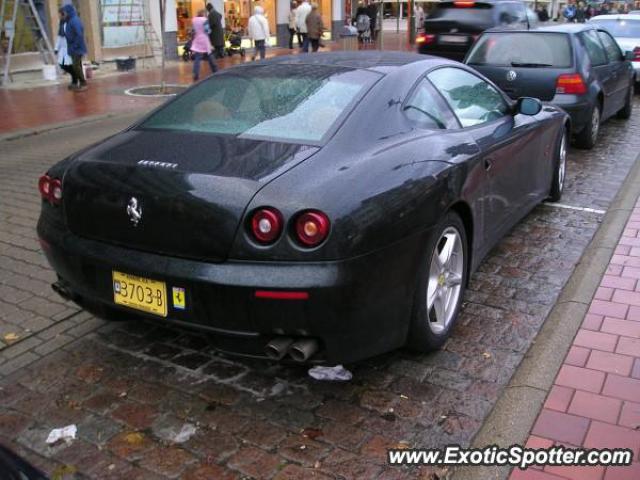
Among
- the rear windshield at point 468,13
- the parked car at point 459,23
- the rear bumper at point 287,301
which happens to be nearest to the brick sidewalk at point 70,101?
the parked car at point 459,23

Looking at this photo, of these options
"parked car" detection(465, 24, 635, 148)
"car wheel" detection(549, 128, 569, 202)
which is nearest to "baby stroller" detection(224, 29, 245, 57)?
"parked car" detection(465, 24, 635, 148)

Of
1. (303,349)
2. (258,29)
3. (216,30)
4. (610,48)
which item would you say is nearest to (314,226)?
(303,349)

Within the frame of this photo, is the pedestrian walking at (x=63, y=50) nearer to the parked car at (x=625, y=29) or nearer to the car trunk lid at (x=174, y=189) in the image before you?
the parked car at (x=625, y=29)

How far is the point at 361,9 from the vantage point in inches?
1180

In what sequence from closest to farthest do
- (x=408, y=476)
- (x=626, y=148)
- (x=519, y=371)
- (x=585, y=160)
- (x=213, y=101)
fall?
1. (x=408, y=476)
2. (x=519, y=371)
3. (x=213, y=101)
4. (x=585, y=160)
5. (x=626, y=148)

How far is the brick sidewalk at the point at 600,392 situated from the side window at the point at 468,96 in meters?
1.39

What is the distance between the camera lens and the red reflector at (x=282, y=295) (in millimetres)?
2771

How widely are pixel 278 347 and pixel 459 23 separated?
44.1ft

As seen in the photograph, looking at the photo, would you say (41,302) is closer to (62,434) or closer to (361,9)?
(62,434)

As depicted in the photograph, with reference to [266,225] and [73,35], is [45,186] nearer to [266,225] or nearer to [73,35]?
[266,225]


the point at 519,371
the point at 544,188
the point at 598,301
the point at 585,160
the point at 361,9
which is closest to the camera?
the point at 519,371

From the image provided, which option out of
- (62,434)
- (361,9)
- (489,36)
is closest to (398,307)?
(62,434)

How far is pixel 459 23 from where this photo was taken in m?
14.8

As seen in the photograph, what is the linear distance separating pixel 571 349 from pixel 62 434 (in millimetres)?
2611
